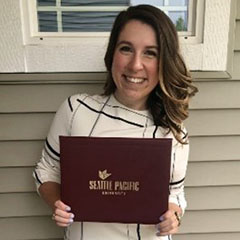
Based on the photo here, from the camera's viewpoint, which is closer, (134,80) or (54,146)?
(134,80)

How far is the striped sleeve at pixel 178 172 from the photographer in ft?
4.05

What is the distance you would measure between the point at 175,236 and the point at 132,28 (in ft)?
3.25

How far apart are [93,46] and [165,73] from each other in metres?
0.35

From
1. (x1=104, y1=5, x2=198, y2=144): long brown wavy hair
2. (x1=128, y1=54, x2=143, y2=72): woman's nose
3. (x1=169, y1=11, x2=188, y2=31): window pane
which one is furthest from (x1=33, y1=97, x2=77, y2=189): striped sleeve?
(x1=169, y1=11, x2=188, y2=31): window pane

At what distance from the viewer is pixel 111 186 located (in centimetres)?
110

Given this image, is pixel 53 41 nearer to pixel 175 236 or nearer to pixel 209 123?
pixel 209 123

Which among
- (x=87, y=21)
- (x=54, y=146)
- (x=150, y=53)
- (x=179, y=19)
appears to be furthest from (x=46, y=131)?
(x=179, y=19)

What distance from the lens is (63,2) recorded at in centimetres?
138

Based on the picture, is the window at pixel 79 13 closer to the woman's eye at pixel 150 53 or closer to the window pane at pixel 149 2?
the window pane at pixel 149 2

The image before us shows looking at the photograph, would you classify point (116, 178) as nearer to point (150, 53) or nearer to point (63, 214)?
point (63, 214)

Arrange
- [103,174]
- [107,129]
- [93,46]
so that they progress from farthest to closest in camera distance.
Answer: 1. [93,46]
2. [107,129]
3. [103,174]

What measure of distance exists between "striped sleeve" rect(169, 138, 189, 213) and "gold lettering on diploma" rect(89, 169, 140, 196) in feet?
0.65

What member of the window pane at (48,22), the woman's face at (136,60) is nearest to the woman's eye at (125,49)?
the woman's face at (136,60)

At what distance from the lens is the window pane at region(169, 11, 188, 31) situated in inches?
56.5
